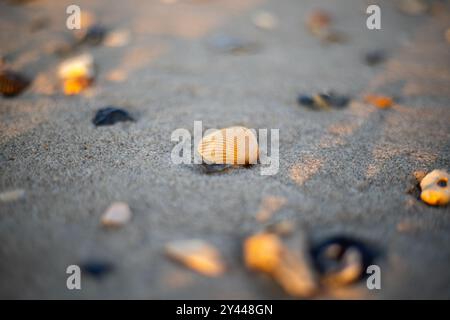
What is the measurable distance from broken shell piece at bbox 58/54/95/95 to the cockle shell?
1.48 metres

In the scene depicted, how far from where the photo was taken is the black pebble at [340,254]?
129 centimetres

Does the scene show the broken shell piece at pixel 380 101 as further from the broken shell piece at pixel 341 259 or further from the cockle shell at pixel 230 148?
the broken shell piece at pixel 341 259

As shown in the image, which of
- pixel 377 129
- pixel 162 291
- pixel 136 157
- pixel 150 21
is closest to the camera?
pixel 162 291

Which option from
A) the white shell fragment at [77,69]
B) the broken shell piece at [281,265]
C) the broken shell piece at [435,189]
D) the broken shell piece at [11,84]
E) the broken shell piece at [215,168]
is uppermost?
the white shell fragment at [77,69]

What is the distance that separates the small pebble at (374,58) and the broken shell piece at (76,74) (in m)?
2.80

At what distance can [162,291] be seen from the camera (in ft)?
4.13

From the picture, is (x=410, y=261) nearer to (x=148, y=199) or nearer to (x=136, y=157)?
(x=148, y=199)

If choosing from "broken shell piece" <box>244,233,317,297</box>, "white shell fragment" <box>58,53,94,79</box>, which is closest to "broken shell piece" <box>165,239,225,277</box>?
"broken shell piece" <box>244,233,317,297</box>

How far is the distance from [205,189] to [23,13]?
11.8 feet

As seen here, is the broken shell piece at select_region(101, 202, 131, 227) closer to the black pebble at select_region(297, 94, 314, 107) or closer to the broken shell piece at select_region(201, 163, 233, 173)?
the broken shell piece at select_region(201, 163, 233, 173)

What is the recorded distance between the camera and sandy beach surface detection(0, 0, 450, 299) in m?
1.33

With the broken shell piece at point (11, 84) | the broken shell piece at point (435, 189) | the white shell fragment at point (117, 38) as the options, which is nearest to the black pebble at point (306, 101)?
the broken shell piece at point (435, 189)

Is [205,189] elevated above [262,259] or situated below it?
above

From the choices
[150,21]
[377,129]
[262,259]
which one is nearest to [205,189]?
[262,259]
